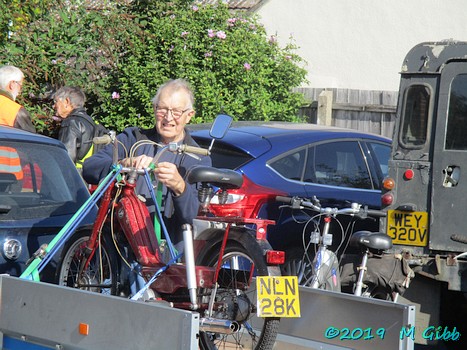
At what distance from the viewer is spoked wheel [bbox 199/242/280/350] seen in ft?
18.5

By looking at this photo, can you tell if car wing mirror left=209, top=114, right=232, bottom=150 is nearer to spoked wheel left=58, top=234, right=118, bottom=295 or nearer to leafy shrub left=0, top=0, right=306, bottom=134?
spoked wheel left=58, top=234, right=118, bottom=295

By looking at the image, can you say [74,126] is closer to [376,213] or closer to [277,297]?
[376,213]

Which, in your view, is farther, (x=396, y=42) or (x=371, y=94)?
(x=396, y=42)

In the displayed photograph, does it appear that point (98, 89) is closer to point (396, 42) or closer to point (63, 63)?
point (63, 63)

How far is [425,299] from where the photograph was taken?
806cm

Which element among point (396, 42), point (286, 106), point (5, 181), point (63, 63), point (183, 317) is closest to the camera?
point (183, 317)

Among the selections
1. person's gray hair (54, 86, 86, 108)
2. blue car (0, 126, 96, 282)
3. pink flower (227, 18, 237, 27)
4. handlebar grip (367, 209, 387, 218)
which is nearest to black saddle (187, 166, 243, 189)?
blue car (0, 126, 96, 282)

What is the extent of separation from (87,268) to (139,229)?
1.65ft

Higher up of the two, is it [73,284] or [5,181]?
[5,181]

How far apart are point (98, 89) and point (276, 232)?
19.1 feet

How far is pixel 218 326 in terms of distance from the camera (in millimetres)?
5484

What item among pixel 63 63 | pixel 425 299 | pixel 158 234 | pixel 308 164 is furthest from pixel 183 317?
pixel 63 63

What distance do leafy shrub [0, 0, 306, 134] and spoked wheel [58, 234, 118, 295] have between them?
6796mm

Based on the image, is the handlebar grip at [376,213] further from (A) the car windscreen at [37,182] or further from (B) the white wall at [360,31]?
(B) the white wall at [360,31]
